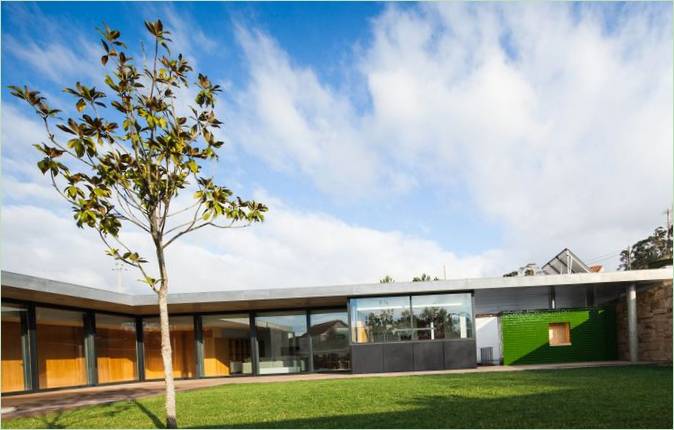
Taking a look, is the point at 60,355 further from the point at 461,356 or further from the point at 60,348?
the point at 461,356

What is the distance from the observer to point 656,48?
35.4ft

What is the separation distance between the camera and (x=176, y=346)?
21.5m

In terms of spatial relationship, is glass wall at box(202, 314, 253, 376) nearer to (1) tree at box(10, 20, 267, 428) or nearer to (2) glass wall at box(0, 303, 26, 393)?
(2) glass wall at box(0, 303, 26, 393)

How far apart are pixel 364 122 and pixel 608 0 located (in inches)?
296

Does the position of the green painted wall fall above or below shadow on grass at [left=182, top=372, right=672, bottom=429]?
below

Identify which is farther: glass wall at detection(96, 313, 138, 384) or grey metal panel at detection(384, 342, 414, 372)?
glass wall at detection(96, 313, 138, 384)

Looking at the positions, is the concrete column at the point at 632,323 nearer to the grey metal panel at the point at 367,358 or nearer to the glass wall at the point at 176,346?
the grey metal panel at the point at 367,358

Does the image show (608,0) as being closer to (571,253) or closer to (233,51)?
(233,51)

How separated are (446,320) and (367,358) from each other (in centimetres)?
306

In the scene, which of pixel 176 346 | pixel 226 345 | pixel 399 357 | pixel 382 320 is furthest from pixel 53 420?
pixel 176 346

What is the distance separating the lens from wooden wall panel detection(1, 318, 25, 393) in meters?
15.1

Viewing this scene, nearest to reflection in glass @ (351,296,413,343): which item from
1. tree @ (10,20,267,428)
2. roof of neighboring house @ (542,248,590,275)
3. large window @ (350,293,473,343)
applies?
large window @ (350,293,473,343)

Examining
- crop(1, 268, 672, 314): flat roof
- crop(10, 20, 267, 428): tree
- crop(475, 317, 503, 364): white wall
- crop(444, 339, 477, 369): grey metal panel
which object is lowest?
crop(475, 317, 503, 364): white wall

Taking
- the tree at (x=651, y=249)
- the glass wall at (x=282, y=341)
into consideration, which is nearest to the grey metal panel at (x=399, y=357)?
the glass wall at (x=282, y=341)
